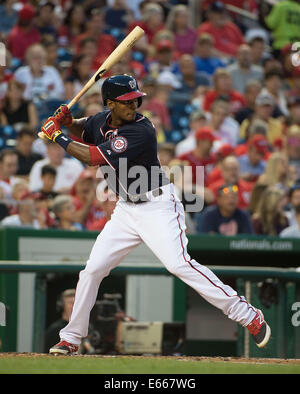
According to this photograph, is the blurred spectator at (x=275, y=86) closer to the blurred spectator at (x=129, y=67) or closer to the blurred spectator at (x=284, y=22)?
the blurred spectator at (x=284, y=22)

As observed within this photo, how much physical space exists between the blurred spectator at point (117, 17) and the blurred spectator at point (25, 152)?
3.67m

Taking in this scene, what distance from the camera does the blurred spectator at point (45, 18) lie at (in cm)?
1208

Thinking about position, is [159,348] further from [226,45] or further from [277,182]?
[226,45]

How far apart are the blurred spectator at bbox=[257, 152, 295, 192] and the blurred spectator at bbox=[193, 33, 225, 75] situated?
314cm

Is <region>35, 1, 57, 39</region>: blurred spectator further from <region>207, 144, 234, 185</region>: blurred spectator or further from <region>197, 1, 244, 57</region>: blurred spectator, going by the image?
<region>207, 144, 234, 185</region>: blurred spectator

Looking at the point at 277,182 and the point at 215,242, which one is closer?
the point at 215,242

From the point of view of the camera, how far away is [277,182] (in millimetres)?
10492

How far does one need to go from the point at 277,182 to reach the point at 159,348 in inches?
143

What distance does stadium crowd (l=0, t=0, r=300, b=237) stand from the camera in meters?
9.08

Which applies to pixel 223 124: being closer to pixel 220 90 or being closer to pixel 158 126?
pixel 220 90

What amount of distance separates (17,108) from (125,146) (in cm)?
517

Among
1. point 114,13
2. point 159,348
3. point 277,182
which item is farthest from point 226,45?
point 159,348

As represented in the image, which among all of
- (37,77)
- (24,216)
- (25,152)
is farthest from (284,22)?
(24,216)

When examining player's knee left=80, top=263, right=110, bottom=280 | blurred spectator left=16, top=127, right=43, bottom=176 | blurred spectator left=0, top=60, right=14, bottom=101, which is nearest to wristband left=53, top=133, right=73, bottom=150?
player's knee left=80, top=263, right=110, bottom=280
